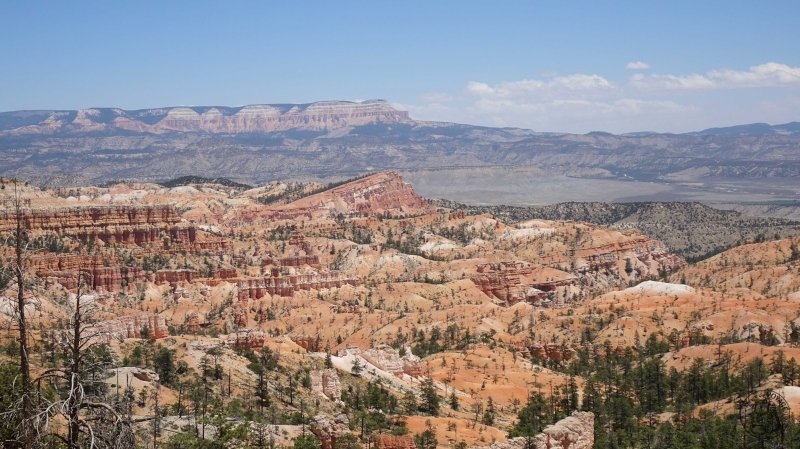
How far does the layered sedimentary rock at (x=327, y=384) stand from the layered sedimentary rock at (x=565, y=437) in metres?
16.8

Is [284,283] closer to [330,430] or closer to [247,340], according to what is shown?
[247,340]

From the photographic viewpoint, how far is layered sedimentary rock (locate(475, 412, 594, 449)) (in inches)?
1471

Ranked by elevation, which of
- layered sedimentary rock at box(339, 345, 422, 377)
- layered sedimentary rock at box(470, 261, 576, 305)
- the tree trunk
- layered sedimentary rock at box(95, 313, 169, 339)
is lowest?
layered sedimentary rock at box(470, 261, 576, 305)

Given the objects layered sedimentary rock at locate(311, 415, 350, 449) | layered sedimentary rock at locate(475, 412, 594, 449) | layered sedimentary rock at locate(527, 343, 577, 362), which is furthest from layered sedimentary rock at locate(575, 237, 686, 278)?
layered sedimentary rock at locate(311, 415, 350, 449)

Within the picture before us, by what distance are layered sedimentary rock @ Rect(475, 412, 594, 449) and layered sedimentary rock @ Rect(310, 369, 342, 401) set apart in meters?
16.8

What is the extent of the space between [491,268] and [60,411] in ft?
397

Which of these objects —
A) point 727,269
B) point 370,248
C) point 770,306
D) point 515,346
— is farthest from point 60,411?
point 370,248

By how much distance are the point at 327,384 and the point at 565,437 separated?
18899mm

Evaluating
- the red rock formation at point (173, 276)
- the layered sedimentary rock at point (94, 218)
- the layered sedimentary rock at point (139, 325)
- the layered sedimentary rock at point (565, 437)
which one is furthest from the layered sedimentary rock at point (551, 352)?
the layered sedimentary rock at point (94, 218)

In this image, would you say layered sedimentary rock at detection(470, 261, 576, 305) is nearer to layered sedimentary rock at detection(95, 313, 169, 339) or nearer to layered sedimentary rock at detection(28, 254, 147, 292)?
layered sedimentary rock at detection(28, 254, 147, 292)

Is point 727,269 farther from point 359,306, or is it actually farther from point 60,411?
point 60,411

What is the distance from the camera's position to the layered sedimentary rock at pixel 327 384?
54688 mm

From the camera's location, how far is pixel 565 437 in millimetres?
40125

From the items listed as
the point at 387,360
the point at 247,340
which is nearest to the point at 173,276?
the point at 247,340
